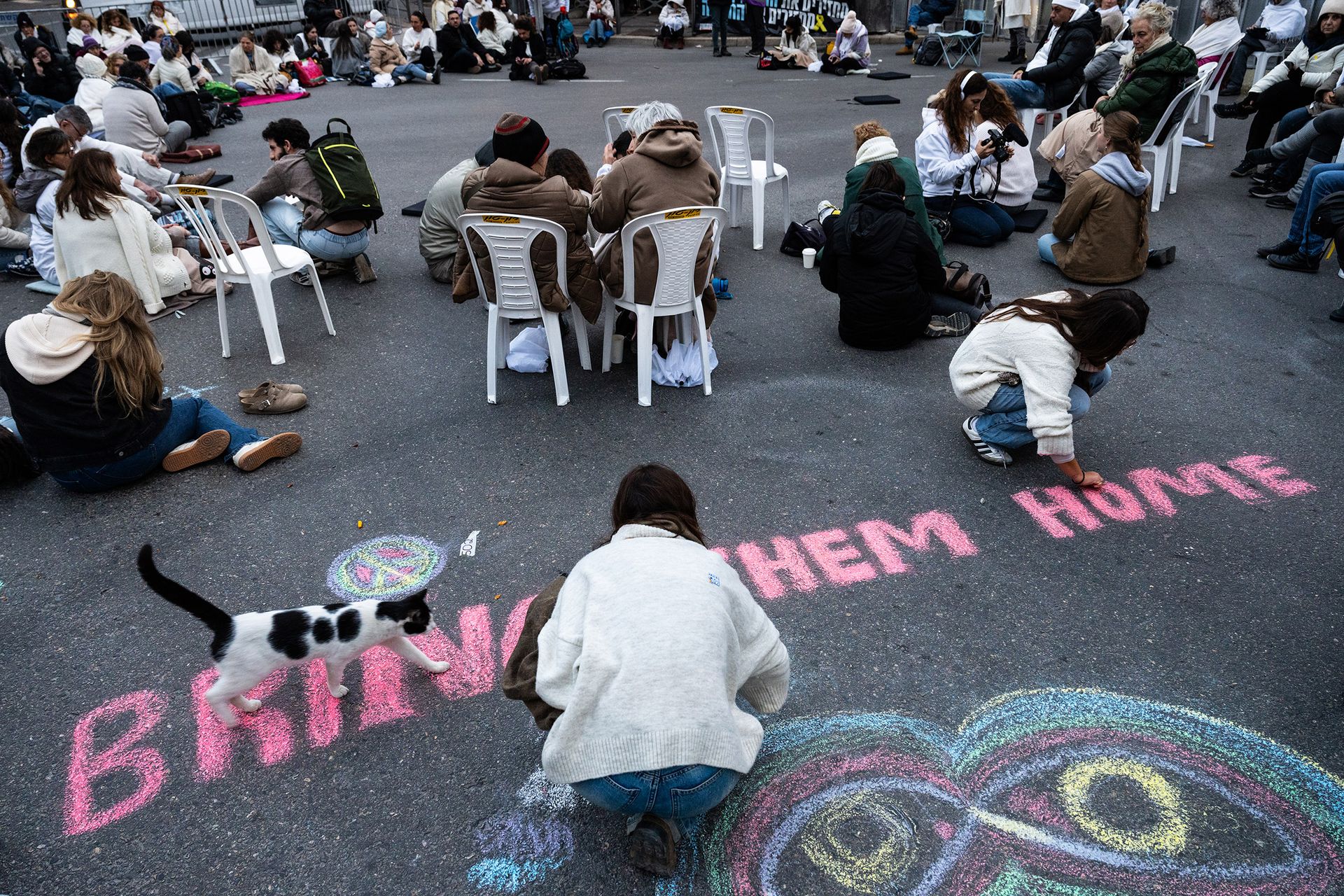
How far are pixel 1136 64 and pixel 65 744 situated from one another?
303 inches

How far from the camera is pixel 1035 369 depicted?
3553mm

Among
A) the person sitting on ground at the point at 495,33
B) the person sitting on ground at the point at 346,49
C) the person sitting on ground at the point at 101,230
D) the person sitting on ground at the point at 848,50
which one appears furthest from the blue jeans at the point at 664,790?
the person sitting on ground at the point at 495,33

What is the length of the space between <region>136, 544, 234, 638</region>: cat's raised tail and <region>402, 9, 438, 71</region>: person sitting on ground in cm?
1399

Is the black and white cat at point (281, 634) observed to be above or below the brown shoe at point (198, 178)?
below

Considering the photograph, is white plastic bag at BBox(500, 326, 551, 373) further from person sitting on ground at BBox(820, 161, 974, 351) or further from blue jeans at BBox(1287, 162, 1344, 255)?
blue jeans at BBox(1287, 162, 1344, 255)

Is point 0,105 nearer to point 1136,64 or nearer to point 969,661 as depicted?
point 969,661

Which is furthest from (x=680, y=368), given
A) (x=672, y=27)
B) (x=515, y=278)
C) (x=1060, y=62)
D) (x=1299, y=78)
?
(x=672, y=27)

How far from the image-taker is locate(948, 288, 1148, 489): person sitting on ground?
11.2ft

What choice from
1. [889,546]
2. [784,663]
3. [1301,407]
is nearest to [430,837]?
[784,663]

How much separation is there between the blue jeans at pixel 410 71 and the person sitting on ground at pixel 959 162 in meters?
10.3

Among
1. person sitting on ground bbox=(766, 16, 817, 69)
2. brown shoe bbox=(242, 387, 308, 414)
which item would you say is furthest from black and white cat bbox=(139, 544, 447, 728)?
person sitting on ground bbox=(766, 16, 817, 69)

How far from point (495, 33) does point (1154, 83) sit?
11864 millimetres

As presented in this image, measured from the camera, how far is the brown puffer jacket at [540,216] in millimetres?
4137

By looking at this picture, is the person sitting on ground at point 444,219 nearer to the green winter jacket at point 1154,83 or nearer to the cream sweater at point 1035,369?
the cream sweater at point 1035,369
